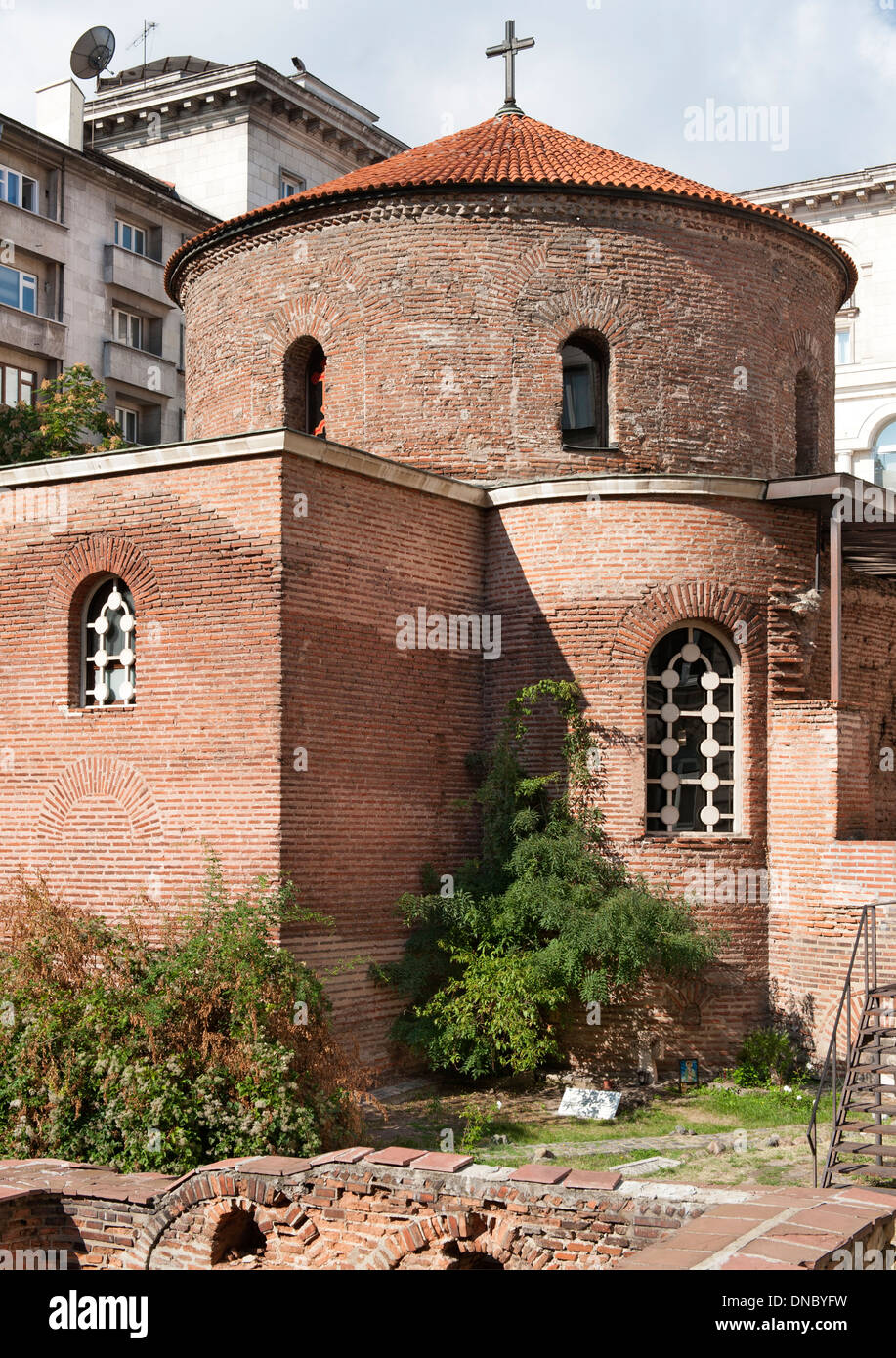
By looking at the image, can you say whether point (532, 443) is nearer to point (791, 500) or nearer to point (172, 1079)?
point (791, 500)

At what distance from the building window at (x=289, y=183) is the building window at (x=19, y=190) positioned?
28.1 feet

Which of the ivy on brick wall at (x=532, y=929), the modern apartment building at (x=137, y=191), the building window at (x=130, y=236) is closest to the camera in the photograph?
the ivy on brick wall at (x=532, y=929)

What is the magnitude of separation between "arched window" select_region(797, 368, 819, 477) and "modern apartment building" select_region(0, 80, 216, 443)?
21820 mm

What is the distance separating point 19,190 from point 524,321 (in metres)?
22.5

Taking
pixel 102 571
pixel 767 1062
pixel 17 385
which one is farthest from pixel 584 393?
pixel 17 385

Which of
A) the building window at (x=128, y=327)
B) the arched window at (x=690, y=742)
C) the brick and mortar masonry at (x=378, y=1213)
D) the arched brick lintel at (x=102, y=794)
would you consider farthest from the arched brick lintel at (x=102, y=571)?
the building window at (x=128, y=327)

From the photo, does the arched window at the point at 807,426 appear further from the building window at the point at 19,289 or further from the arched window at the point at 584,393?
the building window at the point at 19,289

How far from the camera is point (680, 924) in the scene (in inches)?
562

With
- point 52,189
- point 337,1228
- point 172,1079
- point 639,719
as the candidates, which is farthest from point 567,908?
point 52,189

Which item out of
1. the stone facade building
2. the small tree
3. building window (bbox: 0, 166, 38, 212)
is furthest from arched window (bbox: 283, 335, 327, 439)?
building window (bbox: 0, 166, 38, 212)

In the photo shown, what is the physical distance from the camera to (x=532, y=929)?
46.6ft

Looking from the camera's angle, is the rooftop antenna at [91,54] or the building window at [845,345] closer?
the rooftop antenna at [91,54]

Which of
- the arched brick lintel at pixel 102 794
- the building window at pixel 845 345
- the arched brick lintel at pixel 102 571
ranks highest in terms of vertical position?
the building window at pixel 845 345

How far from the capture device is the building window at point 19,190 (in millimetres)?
34188
